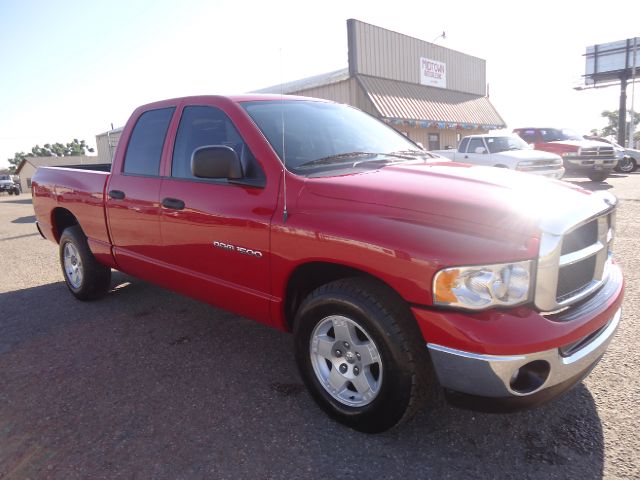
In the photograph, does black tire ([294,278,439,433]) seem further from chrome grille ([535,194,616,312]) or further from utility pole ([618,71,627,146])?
utility pole ([618,71,627,146])

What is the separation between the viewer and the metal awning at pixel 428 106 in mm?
19938

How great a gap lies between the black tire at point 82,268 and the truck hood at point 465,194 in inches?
119

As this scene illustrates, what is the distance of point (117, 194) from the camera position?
391 centimetres

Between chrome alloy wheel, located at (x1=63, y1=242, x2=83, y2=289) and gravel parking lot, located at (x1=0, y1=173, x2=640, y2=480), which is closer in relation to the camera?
gravel parking lot, located at (x1=0, y1=173, x2=640, y2=480)

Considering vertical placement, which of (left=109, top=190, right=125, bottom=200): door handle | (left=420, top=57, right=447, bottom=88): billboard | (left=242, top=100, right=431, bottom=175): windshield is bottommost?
(left=109, top=190, right=125, bottom=200): door handle

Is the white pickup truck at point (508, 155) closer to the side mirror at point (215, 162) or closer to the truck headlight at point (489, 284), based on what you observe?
the side mirror at point (215, 162)

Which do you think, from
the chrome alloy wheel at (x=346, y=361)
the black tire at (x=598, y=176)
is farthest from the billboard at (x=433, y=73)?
the chrome alloy wheel at (x=346, y=361)

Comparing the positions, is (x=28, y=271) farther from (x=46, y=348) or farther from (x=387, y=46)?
(x=387, y=46)

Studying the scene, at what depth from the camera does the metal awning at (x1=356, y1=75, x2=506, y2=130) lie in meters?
19.9

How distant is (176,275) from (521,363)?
95.1 inches

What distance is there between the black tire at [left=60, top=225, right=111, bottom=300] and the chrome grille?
408 cm

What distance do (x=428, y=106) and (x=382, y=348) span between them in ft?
73.8

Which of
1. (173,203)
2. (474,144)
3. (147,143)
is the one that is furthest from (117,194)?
(474,144)

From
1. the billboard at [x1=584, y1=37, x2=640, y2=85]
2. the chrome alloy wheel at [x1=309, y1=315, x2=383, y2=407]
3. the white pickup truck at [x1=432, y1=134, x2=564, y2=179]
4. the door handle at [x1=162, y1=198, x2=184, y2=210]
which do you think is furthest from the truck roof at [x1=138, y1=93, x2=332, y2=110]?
the billboard at [x1=584, y1=37, x2=640, y2=85]
